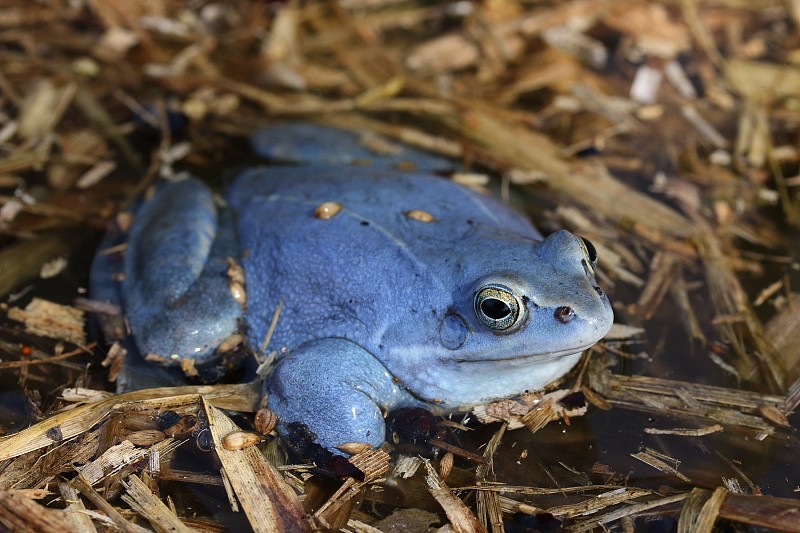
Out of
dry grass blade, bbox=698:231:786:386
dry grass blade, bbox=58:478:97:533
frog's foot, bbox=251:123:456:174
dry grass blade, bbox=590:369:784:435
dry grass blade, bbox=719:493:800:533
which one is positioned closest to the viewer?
dry grass blade, bbox=719:493:800:533

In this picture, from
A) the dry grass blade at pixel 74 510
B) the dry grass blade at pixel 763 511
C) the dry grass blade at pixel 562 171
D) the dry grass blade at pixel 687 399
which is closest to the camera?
the dry grass blade at pixel 763 511

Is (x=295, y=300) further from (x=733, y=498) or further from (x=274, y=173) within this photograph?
(x=733, y=498)

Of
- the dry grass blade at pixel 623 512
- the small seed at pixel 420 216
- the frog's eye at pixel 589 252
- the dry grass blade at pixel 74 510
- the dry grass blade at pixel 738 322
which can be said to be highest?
the small seed at pixel 420 216

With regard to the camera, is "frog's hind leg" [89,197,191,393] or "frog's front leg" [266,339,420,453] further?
"frog's hind leg" [89,197,191,393]

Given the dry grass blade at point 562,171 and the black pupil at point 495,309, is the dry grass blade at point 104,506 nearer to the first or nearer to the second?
the black pupil at point 495,309

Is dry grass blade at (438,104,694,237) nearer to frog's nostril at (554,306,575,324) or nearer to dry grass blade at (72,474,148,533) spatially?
frog's nostril at (554,306,575,324)

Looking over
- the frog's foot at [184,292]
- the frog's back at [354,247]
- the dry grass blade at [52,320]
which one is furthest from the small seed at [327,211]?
the dry grass blade at [52,320]

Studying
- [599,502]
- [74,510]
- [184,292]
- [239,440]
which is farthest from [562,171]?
[74,510]

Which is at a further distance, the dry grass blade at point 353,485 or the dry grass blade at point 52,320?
the dry grass blade at point 52,320

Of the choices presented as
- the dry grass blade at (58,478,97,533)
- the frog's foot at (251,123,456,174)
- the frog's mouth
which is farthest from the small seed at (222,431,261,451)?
the frog's foot at (251,123,456,174)
